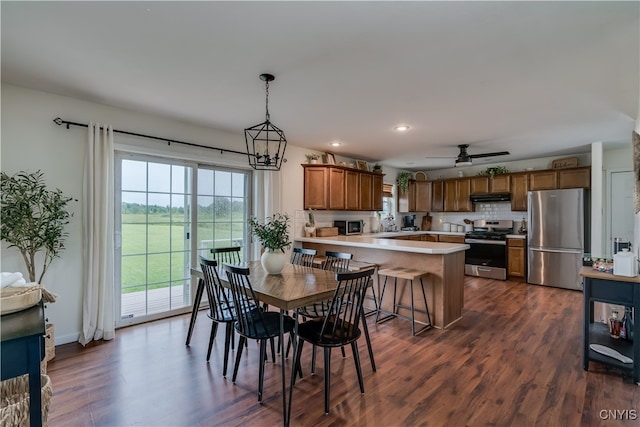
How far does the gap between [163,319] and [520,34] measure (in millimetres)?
4431

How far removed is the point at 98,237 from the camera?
10.1 ft

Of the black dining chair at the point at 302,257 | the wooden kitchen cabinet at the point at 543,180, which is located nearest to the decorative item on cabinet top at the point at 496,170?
the wooden kitchen cabinet at the point at 543,180

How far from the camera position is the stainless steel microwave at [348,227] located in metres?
5.79

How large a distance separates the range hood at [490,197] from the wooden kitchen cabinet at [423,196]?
39.0 inches

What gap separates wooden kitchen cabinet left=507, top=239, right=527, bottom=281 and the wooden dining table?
476 centimetres

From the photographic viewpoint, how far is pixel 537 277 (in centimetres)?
556

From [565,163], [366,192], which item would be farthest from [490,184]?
[366,192]

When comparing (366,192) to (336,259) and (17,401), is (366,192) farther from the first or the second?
(17,401)

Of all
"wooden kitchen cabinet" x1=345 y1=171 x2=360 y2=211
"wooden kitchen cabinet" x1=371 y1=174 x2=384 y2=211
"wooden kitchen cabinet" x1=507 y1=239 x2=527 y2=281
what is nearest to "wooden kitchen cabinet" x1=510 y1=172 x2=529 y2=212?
"wooden kitchen cabinet" x1=507 y1=239 x2=527 y2=281

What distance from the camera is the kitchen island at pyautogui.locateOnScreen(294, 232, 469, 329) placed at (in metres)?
3.53

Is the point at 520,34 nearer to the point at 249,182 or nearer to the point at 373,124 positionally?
the point at 373,124

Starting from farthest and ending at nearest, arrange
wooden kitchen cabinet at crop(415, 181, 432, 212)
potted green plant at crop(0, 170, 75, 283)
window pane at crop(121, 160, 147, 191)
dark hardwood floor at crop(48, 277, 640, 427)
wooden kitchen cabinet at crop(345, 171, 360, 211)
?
1. wooden kitchen cabinet at crop(415, 181, 432, 212)
2. wooden kitchen cabinet at crop(345, 171, 360, 211)
3. window pane at crop(121, 160, 147, 191)
4. potted green plant at crop(0, 170, 75, 283)
5. dark hardwood floor at crop(48, 277, 640, 427)

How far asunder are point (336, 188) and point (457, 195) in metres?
3.30

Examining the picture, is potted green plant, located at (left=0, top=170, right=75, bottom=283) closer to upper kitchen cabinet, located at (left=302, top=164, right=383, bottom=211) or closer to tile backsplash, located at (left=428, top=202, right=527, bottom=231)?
upper kitchen cabinet, located at (left=302, top=164, right=383, bottom=211)
